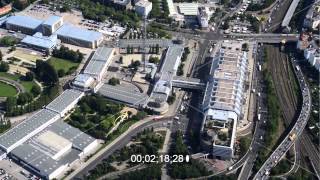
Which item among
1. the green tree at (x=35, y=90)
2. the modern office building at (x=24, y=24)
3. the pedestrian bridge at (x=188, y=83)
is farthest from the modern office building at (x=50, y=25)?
the pedestrian bridge at (x=188, y=83)

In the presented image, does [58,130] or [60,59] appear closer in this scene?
[58,130]

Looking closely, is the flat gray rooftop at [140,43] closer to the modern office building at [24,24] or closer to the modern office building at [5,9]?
the modern office building at [24,24]

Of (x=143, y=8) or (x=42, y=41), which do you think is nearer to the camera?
(x=42, y=41)

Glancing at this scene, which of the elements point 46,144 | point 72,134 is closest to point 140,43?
point 72,134

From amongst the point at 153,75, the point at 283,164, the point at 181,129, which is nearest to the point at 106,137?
the point at 181,129

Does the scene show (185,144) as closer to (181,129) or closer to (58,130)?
(181,129)

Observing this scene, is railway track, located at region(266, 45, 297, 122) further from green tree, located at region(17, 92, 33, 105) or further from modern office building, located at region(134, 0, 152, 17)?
green tree, located at region(17, 92, 33, 105)

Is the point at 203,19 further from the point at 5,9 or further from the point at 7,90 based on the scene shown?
the point at 5,9
